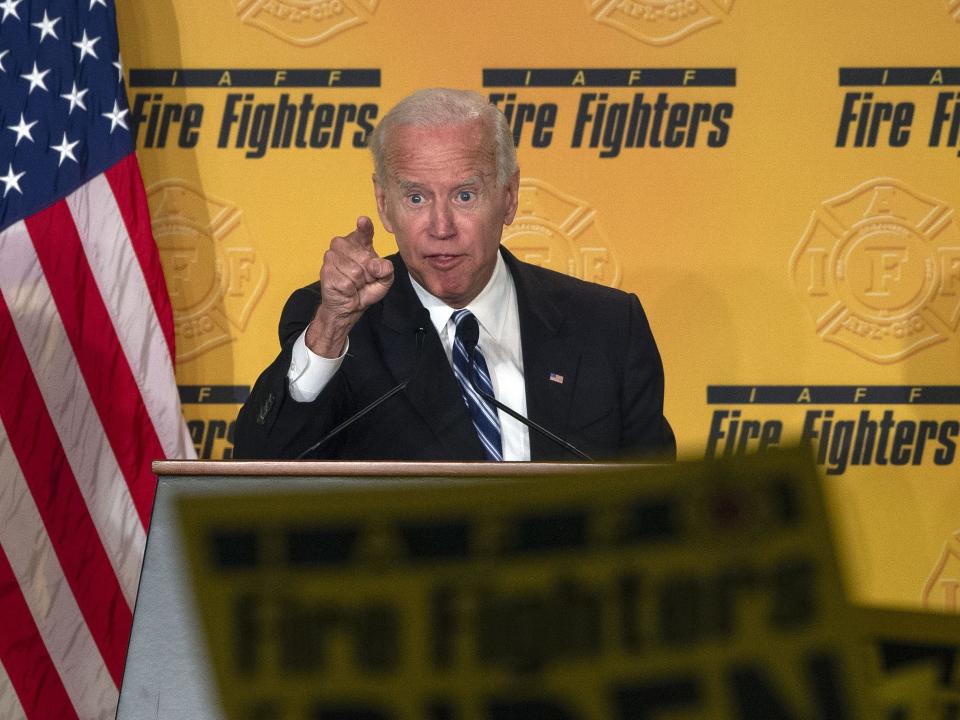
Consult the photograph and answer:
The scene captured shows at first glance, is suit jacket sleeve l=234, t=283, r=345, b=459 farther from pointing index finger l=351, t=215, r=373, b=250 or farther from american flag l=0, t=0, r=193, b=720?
american flag l=0, t=0, r=193, b=720

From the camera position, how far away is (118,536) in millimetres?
2709

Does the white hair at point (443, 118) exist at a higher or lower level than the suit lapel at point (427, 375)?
higher

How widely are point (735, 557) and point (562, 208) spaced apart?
2.46 meters

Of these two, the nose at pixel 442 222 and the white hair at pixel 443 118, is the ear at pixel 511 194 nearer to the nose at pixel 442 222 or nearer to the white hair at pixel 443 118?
the white hair at pixel 443 118

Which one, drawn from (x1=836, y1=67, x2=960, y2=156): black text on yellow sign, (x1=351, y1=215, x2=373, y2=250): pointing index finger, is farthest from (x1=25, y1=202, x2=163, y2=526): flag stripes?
(x1=836, y1=67, x2=960, y2=156): black text on yellow sign

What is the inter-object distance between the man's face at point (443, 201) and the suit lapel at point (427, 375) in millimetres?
74

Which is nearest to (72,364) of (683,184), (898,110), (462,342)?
(462,342)

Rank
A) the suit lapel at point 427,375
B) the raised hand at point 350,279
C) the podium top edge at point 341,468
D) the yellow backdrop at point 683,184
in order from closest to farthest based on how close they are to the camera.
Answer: the podium top edge at point 341,468
the raised hand at point 350,279
the suit lapel at point 427,375
the yellow backdrop at point 683,184

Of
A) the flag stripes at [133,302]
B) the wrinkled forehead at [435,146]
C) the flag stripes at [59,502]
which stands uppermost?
the wrinkled forehead at [435,146]

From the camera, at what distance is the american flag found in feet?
8.49

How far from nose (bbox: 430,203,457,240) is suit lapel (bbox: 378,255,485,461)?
13 cm

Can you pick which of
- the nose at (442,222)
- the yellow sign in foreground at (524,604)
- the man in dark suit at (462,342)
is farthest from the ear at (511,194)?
the yellow sign in foreground at (524,604)

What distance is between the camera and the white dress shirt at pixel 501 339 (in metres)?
1.89

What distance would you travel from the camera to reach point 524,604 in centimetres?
60
